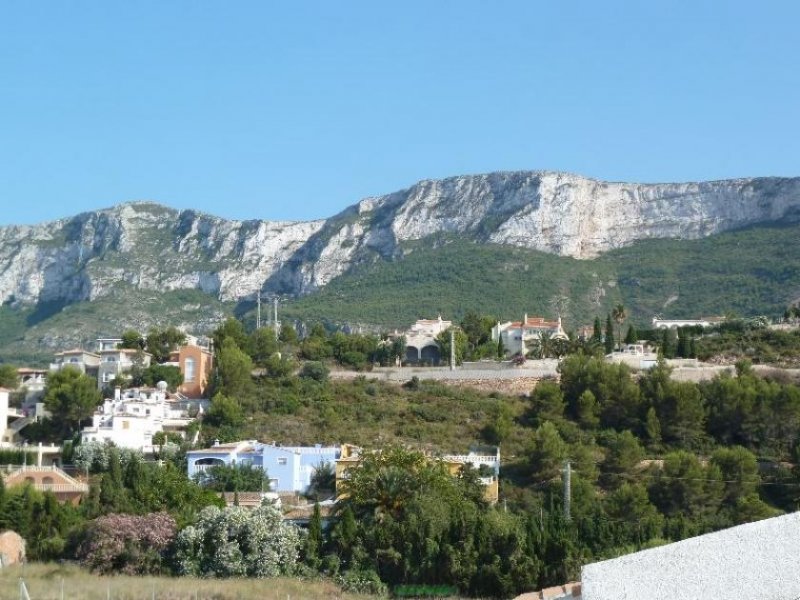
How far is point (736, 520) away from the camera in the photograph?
136ft

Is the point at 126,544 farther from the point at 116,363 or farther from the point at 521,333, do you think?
the point at 521,333

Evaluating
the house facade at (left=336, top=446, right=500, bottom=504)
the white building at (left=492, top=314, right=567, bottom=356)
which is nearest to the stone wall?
the house facade at (left=336, top=446, right=500, bottom=504)

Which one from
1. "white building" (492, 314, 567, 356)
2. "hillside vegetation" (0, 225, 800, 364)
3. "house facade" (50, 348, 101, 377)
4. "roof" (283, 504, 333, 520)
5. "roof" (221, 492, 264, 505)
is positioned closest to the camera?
"roof" (283, 504, 333, 520)

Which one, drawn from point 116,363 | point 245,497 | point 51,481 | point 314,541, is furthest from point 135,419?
point 314,541

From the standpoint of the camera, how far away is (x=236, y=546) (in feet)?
110

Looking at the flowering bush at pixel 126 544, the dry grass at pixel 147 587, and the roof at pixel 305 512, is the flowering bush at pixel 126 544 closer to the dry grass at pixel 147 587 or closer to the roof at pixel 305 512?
the dry grass at pixel 147 587

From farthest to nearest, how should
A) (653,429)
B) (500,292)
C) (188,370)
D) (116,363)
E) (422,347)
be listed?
(500,292) → (422,347) → (116,363) → (188,370) → (653,429)

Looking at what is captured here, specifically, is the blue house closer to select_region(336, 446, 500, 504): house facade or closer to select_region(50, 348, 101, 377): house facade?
select_region(336, 446, 500, 504): house facade

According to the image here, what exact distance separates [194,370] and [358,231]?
75154 millimetres

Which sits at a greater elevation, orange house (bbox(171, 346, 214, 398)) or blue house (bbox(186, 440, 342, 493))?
orange house (bbox(171, 346, 214, 398))

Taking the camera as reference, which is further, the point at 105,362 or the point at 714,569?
the point at 105,362

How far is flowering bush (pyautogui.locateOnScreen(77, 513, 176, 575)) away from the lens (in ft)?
109

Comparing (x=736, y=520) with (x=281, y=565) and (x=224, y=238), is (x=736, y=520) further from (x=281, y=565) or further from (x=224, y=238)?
(x=224, y=238)

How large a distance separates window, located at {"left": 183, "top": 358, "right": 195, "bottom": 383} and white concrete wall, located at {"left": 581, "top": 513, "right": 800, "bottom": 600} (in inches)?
1966
